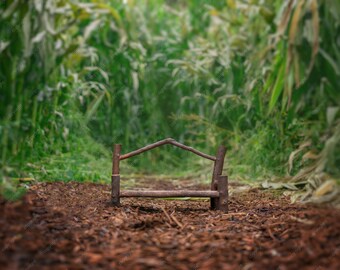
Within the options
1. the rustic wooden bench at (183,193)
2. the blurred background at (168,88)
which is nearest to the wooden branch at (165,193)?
the rustic wooden bench at (183,193)

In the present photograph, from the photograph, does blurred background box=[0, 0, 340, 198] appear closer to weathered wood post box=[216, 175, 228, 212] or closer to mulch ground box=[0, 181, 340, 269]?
mulch ground box=[0, 181, 340, 269]

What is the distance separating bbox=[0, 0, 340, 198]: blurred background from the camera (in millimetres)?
2225

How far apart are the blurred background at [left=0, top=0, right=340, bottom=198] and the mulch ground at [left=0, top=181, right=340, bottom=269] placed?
0.75ft

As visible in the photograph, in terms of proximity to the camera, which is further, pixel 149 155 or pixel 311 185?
pixel 149 155

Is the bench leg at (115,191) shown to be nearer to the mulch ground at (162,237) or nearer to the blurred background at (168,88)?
the mulch ground at (162,237)

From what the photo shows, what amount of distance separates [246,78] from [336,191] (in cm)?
286

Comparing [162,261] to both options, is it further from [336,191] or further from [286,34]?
[286,34]

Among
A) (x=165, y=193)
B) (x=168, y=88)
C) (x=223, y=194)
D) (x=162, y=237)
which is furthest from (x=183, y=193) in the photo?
(x=168, y=88)

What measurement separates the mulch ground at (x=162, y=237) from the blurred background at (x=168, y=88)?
229mm

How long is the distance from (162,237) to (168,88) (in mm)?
3958

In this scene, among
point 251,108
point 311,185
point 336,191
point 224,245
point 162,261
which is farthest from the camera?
point 251,108

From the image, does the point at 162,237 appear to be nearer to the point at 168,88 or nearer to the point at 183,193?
the point at 183,193

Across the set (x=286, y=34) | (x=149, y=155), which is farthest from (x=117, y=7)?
(x=286, y=34)

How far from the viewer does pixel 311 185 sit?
242 centimetres
